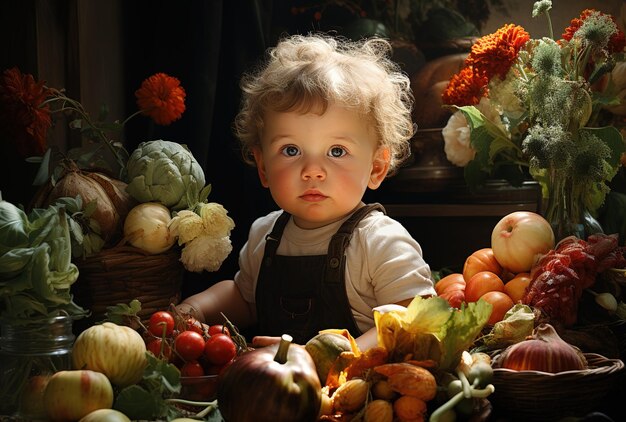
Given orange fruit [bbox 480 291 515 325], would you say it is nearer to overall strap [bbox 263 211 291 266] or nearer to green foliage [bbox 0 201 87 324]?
overall strap [bbox 263 211 291 266]

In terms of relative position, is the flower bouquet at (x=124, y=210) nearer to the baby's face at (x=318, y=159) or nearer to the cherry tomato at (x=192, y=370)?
the baby's face at (x=318, y=159)

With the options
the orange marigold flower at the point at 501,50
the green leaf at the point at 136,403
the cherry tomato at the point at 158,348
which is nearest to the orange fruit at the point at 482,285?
the orange marigold flower at the point at 501,50

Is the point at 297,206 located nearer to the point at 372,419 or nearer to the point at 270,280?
the point at 270,280

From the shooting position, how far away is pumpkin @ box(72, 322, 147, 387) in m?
1.34

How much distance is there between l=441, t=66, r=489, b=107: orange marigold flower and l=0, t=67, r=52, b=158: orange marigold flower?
38.4 inches

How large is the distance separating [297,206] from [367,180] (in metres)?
0.17

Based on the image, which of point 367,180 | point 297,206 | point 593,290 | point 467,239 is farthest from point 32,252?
point 467,239

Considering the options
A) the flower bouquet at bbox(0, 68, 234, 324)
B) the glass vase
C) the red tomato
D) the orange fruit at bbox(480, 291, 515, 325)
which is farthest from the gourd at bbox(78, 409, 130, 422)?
the glass vase

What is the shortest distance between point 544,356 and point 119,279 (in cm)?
89

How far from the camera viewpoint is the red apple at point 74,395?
126cm

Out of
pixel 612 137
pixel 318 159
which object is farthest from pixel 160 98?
pixel 612 137

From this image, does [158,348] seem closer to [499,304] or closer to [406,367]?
[406,367]

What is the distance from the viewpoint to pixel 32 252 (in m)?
1.42

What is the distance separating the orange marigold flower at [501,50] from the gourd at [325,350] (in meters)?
0.89
